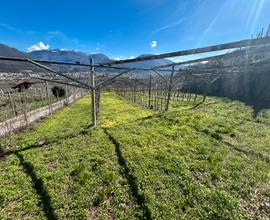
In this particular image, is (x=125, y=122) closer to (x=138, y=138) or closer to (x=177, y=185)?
(x=138, y=138)

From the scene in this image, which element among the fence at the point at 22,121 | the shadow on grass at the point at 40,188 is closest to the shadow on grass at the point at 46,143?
the shadow on grass at the point at 40,188

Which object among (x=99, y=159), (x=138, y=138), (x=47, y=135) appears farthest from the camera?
(x=47, y=135)

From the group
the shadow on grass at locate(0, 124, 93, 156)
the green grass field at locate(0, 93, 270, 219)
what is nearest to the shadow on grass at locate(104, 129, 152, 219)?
the green grass field at locate(0, 93, 270, 219)

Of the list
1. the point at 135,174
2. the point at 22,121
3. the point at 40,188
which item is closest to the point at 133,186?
the point at 135,174

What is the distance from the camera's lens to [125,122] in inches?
256

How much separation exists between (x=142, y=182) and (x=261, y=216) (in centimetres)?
194

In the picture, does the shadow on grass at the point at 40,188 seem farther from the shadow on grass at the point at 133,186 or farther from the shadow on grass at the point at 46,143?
the shadow on grass at the point at 133,186

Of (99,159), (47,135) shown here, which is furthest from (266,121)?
(47,135)

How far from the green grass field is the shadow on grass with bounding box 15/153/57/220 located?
0.02 metres

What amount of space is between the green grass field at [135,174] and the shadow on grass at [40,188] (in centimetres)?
2

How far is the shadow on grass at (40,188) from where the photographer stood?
2.24 metres

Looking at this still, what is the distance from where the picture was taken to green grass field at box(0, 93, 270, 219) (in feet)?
7.62

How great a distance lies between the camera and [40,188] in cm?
269

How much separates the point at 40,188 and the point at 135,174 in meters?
1.81
